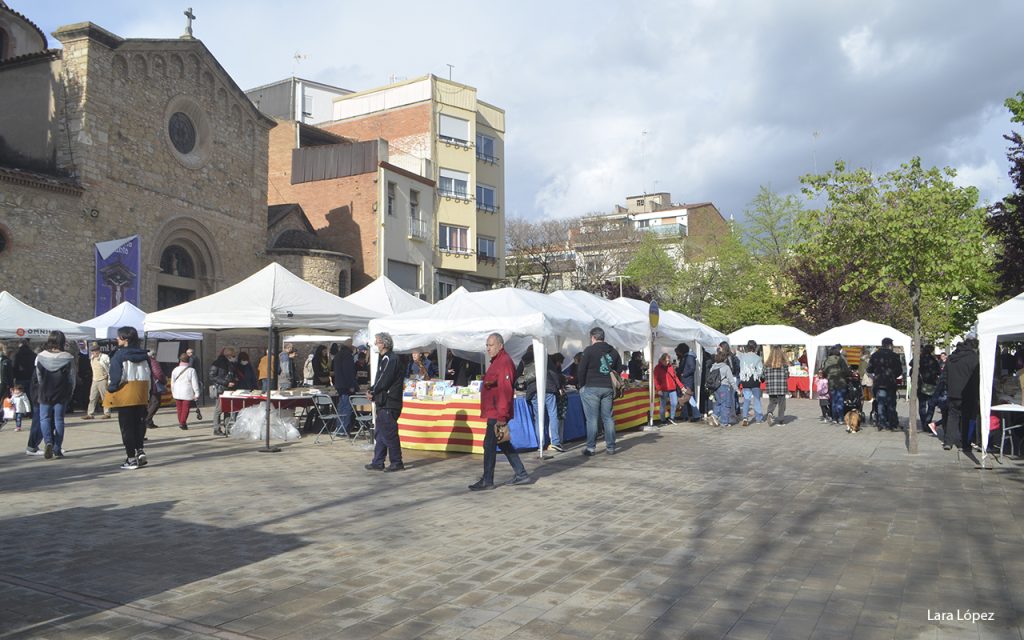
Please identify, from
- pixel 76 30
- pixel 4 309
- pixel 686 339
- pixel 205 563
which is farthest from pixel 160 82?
pixel 205 563

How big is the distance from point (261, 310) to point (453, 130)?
1198 inches

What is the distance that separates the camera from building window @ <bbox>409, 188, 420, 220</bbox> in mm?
38062

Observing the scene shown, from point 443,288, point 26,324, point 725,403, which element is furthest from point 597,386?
point 443,288

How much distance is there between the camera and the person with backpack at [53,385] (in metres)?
11.1

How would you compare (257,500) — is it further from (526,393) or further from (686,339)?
(686,339)

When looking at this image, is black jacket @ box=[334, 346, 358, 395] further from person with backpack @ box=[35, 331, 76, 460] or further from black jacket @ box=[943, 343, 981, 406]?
black jacket @ box=[943, 343, 981, 406]

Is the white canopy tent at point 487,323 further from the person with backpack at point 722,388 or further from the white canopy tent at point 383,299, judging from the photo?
the white canopy tent at point 383,299

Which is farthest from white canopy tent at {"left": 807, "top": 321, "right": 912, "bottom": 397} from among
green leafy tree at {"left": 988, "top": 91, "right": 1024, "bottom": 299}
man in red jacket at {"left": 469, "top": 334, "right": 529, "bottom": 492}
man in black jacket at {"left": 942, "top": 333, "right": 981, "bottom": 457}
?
man in red jacket at {"left": 469, "top": 334, "right": 529, "bottom": 492}

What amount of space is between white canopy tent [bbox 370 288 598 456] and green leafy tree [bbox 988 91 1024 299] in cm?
1112

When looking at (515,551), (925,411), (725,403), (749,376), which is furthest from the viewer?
(749,376)

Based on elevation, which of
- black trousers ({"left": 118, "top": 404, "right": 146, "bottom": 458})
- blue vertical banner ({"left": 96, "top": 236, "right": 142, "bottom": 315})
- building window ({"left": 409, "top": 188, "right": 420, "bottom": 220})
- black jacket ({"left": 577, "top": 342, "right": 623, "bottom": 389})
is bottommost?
black trousers ({"left": 118, "top": 404, "right": 146, "bottom": 458})

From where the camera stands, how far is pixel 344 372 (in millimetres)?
14039

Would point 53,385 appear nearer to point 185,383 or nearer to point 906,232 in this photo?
point 185,383

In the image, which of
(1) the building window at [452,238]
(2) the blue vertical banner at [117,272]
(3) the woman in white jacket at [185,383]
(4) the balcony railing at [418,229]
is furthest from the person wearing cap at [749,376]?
(1) the building window at [452,238]
